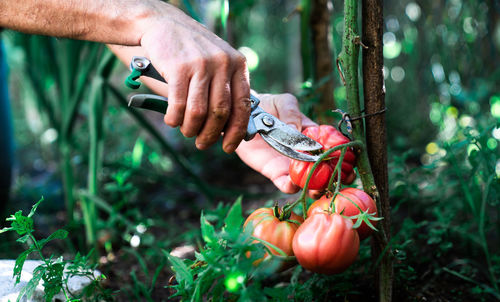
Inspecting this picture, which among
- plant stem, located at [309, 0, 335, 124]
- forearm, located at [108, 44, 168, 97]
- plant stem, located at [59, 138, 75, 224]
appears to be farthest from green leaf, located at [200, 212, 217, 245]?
plant stem, located at [59, 138, 75, 224]

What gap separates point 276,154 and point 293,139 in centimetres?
22

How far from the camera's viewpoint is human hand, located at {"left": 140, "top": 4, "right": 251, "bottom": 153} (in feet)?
2.66

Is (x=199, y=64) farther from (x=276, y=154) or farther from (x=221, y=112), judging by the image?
(x=276, y=154)

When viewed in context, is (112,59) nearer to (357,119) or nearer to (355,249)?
(357,119)

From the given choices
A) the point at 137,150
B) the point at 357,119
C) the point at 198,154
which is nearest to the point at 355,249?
the point at 357,119

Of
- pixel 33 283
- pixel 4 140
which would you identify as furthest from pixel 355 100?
pixel 4 140

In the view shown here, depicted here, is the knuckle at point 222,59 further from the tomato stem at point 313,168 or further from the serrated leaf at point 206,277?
the serrated leaf at point 206,277

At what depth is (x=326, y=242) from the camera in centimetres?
74

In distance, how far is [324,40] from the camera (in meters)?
1.57

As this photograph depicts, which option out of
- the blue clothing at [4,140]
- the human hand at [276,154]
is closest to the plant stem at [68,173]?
the blue clothing at [4,140]

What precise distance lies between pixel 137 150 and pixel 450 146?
1366mm

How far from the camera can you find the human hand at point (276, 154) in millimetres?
1056

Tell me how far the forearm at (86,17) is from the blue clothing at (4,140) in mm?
1211

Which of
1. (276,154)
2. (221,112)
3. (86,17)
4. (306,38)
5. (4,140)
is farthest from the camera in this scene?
(4,140)
